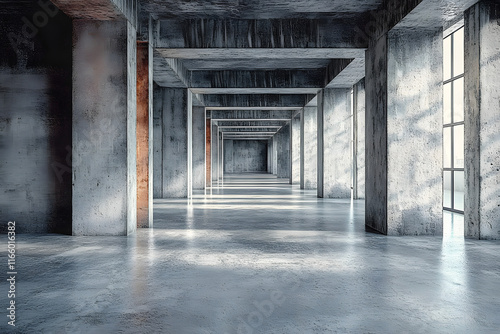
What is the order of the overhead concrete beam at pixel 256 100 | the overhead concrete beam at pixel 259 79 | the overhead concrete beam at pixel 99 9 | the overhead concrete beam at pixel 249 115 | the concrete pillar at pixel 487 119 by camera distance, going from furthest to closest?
the overhead concrete beam at pixel 249 115, the overhead concrete beam at pixel 256 100, the overhead concrete beam at pixel 259 79, the concrete pillar at pixel 487 119, the overhead concrete beam at pixel 99 9

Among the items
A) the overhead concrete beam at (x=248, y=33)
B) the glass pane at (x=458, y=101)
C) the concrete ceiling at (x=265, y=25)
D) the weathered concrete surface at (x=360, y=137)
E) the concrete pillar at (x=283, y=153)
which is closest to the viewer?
the concrete ceiling at (x=265, y=25)

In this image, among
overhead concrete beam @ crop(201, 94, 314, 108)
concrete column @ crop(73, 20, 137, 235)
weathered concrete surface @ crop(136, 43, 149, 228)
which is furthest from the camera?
overhead concrete beam @ crop(201, 94, 314, 108)

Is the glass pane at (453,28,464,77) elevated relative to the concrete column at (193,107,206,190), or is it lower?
elevated

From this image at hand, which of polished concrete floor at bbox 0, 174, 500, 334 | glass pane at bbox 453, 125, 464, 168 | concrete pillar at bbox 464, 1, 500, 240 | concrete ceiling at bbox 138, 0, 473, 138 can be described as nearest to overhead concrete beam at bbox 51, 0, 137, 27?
concrete ceiling at bbox 138, 0, 473, 138

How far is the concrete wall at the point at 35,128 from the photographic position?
10594 mm

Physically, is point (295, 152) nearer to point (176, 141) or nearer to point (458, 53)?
point (176, 141)

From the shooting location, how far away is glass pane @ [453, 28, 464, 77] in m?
13.4

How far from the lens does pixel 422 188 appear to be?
1044 centimetres

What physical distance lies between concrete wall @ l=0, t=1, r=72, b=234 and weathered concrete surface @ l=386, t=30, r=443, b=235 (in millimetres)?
7580

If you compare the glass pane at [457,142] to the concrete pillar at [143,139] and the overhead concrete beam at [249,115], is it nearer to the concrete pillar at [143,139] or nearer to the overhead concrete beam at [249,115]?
the concrete pillar at [143,139]

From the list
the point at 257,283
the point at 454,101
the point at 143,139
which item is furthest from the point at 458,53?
the point at 257,283

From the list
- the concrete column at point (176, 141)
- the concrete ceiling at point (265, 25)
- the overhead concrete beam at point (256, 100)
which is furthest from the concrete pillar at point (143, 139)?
the overhead concrete beam at point (256, 100)

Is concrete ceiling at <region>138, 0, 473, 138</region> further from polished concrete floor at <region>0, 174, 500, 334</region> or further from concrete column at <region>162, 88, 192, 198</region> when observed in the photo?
polished concrete floor at <region>0, 174, 500, 334</region>

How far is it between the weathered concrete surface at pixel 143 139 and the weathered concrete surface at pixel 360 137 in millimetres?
11350
